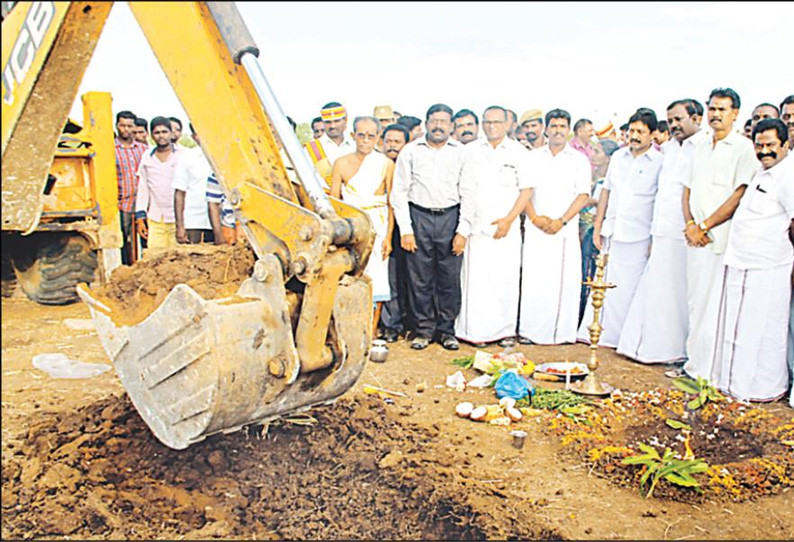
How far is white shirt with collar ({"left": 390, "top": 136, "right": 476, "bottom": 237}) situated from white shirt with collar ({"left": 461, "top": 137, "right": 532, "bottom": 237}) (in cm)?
26

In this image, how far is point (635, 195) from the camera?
6.55 meters

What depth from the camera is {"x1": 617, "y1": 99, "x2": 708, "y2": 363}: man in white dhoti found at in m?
6.12

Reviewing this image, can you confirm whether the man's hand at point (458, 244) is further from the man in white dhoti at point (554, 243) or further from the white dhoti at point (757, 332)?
the white dhoti at point (757, 332)

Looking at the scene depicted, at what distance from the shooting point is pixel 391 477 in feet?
12.1

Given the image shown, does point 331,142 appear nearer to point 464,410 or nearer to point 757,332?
point 464,410

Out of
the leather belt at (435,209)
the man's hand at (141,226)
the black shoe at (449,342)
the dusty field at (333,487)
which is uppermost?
the leather belt at (435,209)

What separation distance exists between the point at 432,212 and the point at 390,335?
1301 millimetres

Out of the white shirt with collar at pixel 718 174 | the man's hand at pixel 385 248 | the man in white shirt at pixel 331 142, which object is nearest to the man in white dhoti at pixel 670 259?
the white shirt with collar at pixel 718 174

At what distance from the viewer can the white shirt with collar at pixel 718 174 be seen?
544cm

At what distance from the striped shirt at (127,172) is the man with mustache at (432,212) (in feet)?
11.9

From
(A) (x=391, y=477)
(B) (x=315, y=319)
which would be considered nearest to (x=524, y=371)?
(A) (x=391, y=477)

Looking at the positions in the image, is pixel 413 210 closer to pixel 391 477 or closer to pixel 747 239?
pixel 747 239

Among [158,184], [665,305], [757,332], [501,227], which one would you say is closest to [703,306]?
[665,305]

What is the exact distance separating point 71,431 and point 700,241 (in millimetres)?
4853
